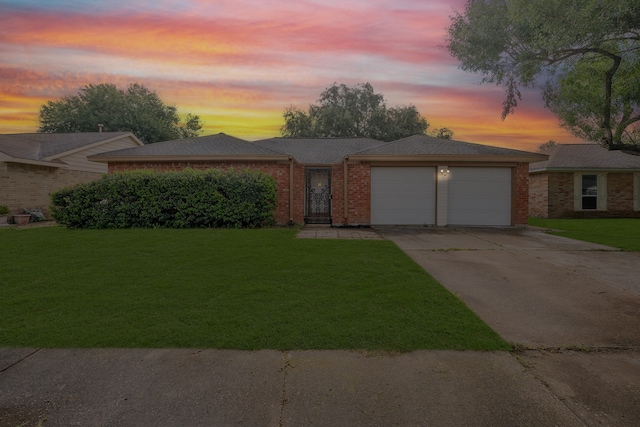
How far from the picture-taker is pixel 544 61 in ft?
34.6

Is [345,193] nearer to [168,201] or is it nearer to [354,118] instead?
[168,201]

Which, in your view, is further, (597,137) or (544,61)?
(597,137)

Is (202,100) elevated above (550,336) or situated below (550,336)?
above

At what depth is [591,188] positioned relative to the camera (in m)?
18.5

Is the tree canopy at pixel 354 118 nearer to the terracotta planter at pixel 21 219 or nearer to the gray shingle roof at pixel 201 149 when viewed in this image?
the gray shingle roof at pixel 201 149

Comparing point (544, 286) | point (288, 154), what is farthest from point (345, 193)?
point (544, 286)

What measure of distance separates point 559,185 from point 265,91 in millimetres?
17155

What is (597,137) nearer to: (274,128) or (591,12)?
(591,12)

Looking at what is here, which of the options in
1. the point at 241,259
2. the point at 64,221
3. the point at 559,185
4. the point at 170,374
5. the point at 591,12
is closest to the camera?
the point at 170,374

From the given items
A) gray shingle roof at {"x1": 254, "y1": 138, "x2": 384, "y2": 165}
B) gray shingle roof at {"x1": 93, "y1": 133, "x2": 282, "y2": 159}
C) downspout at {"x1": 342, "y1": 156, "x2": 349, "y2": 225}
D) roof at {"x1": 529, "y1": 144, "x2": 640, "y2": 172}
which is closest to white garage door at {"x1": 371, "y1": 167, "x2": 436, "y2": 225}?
downspout at {"x1": 342, "y1": 156, "x2": 349, "y2": 225}

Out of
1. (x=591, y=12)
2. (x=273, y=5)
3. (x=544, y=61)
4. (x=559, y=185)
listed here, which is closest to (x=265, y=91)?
(x=273, y=5)

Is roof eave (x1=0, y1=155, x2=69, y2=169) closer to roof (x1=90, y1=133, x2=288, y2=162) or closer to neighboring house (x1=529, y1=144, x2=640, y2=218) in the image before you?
roof (x1=90, y1=133, x2=288, y2=162)

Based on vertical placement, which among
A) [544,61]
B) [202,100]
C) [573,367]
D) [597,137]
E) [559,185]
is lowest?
[573,367]

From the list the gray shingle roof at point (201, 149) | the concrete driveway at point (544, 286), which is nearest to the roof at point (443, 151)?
the gray shingle roof at point (201, 149)
